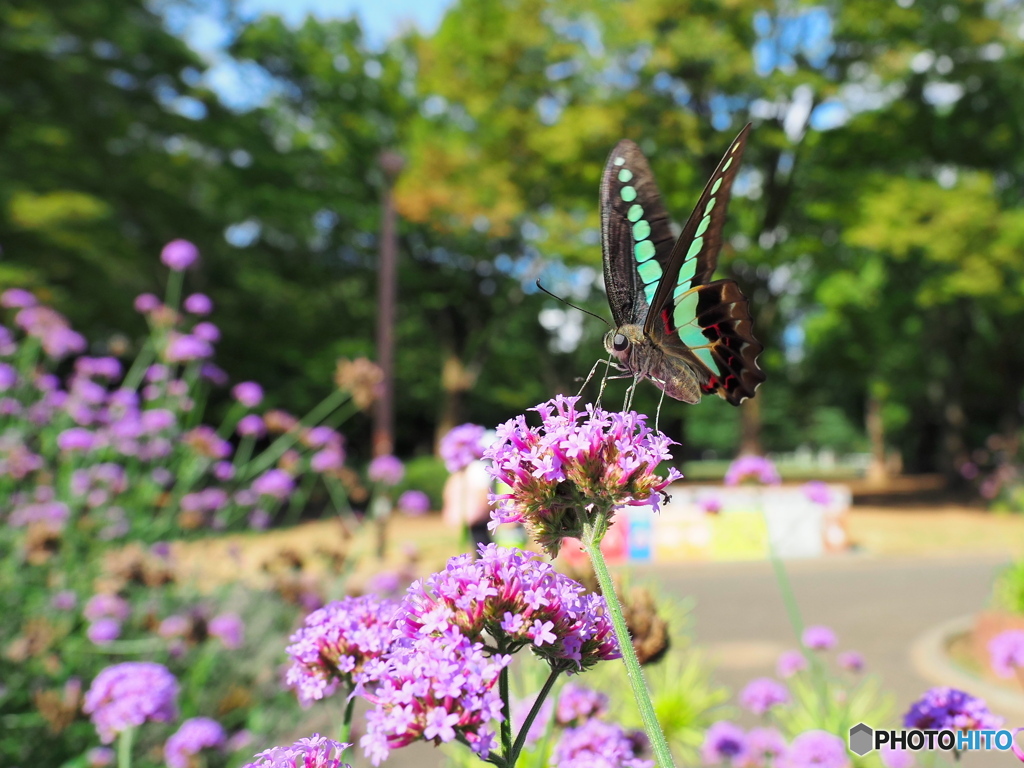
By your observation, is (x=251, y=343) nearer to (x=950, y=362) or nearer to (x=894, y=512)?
(x=894, y=512)

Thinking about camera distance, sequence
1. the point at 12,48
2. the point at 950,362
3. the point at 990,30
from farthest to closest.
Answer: the point at 950,362 → the point at 990,30 → the point at 12,48

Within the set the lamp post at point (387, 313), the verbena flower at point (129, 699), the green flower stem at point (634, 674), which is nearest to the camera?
the green flower stem at point (634, 674)

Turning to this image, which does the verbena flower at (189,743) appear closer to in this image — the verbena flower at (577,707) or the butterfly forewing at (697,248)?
the verbena flower at (577,707)

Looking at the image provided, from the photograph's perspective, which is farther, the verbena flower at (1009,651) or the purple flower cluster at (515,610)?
the verbena flower at (1009,651)

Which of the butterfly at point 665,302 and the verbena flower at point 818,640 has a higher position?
the butterfly at point 665,302

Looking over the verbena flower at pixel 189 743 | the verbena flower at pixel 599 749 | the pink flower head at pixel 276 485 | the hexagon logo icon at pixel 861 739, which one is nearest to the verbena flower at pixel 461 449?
the verbena flower at pixel 599 749

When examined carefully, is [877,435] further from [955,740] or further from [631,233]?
[955,740]

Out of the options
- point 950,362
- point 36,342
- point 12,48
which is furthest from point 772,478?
point 950,362
